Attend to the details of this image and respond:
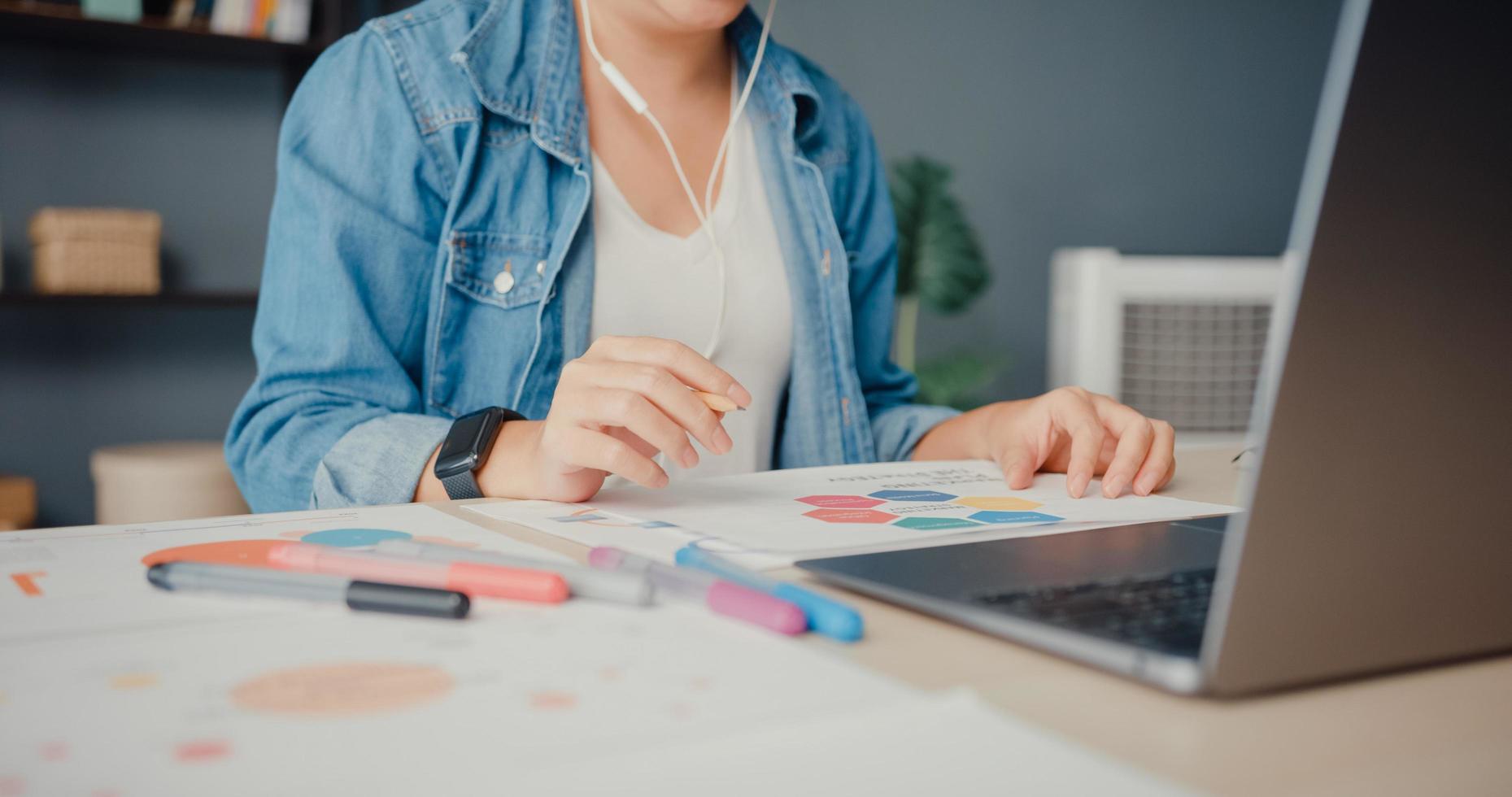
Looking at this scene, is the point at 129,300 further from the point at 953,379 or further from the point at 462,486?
the point at 462,486

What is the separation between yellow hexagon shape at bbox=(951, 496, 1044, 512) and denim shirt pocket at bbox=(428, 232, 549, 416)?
49 centimetres

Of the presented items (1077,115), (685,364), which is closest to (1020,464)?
(685,364)

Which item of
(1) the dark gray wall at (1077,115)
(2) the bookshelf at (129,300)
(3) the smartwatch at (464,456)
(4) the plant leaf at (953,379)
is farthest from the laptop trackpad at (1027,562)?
(1) the dark gray wall at (1077,115)

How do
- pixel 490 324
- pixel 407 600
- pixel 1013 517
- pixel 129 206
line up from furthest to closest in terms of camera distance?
pixel 129 206 < pixel 490 324 < pixel 1013 517 < pixel 407 600

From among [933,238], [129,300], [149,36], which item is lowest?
[129,300]

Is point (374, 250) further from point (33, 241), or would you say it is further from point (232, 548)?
point (33, 241)

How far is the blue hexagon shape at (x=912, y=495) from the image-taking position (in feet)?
2.39

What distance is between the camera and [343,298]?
921 millimetres

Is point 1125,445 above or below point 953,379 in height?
above

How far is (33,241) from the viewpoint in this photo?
2.59 m

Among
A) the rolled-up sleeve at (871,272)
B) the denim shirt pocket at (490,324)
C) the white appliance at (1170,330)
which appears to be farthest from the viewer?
the white appliance at (1170,330)

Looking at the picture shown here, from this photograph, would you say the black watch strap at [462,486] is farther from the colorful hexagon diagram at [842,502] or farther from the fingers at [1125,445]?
the fingers at [1125,445]

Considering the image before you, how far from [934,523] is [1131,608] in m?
0.22

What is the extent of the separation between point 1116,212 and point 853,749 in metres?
3.50
